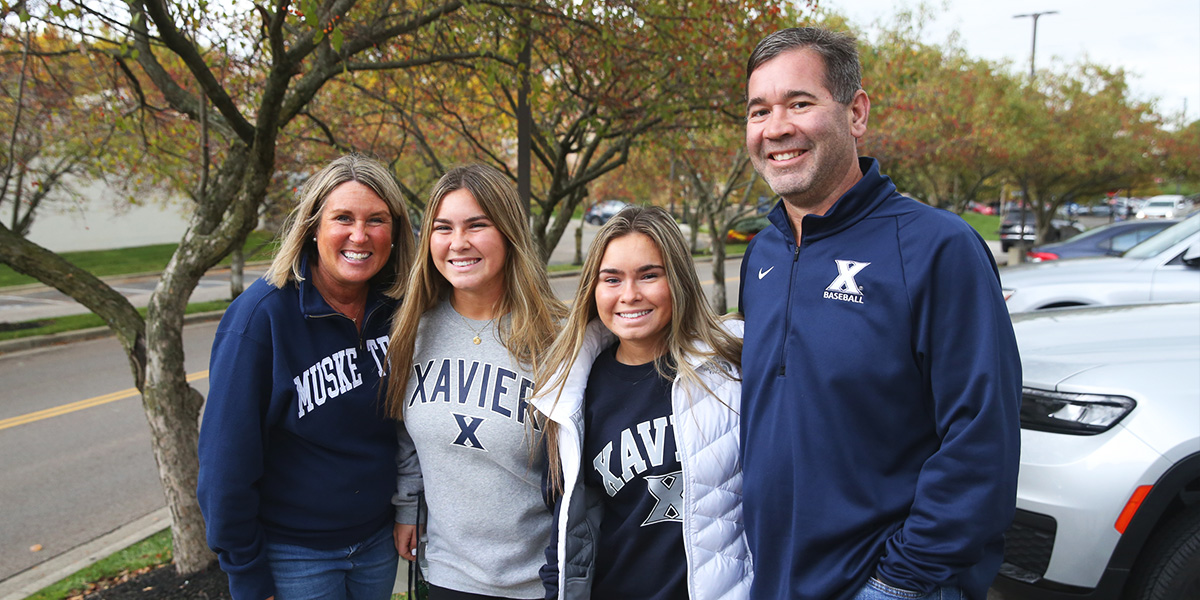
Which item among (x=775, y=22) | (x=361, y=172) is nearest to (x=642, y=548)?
(x=361, y=172)

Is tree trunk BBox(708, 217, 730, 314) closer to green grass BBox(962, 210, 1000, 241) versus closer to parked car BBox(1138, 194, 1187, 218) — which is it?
green grass BBox(962, 210, 1000, 241)

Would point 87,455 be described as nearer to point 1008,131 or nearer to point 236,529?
point 236,529

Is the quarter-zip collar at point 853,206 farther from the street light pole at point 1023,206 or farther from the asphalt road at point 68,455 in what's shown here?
the street light pole at point 1023,206

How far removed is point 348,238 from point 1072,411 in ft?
8.81

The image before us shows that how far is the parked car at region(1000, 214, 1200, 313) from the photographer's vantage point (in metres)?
6.15

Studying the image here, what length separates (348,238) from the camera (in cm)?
233

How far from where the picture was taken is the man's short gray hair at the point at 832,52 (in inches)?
72.1

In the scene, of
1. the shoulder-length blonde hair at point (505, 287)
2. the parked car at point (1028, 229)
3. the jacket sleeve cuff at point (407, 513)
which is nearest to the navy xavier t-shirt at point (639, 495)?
the shoulder-length blonde hair at point (505, 287)

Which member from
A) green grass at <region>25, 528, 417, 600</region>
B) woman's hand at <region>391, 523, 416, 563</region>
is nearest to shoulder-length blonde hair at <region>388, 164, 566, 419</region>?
woman's hand at <region>391, 523, 416, 563</region>

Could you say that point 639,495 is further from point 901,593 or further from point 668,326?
point 901,593

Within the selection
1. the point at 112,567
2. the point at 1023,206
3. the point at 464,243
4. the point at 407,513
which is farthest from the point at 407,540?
the point at 1023,206

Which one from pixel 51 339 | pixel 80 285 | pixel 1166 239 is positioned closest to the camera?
pixel 80 285

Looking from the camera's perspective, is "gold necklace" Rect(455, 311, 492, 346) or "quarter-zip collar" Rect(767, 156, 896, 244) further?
"gold necklace" Rect(455, 311, 492, 346)

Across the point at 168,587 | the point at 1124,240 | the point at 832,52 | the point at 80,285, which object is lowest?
the point at 168,587
